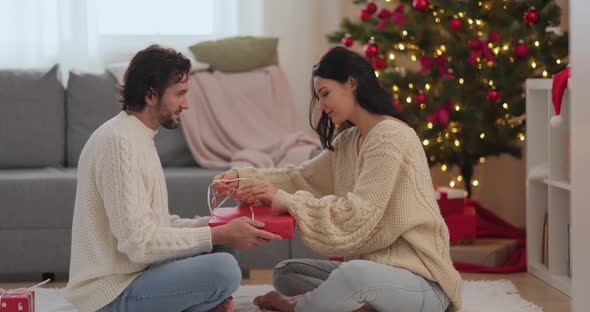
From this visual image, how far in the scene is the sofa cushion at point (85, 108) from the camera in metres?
4.30

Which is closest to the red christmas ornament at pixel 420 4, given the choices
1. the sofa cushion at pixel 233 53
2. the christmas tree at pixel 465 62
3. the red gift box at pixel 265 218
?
the christmas tree at pixel 465 62

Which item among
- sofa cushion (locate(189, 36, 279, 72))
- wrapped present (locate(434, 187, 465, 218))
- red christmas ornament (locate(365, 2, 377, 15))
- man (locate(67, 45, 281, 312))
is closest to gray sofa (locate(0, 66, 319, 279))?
sofa cushion (locate(189, 36, 279, 72))

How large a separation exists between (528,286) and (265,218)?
1.49 m

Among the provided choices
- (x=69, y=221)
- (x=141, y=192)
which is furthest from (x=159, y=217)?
(x=69, y=221)

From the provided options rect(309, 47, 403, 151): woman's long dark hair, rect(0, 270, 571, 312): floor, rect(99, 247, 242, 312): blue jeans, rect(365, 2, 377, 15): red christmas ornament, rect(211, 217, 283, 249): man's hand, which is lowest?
rect(0, 270, 571, 312): floor

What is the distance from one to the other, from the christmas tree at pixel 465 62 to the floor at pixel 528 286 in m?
0.65

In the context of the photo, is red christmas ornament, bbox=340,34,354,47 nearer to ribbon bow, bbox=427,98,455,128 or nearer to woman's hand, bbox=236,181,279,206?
ribbon bow, bbox=427,98,455,128

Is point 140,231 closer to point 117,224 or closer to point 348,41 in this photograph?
point 117,224

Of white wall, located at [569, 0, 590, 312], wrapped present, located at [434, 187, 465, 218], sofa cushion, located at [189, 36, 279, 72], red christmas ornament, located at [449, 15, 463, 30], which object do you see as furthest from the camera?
sofa cushion, located at [189, 36, 279, 72]

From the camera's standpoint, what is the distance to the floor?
3277mm

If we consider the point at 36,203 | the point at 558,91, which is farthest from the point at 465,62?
the point at 36,203

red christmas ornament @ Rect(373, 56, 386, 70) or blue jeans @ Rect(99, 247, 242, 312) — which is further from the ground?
red christmas ornament @ Rect(373, 56, 386, 70)

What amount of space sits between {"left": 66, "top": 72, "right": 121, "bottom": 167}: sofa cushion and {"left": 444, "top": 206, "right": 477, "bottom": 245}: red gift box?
4.96ft

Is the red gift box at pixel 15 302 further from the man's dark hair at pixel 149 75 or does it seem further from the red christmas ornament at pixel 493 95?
the red christmas ornament at pixel 493 95
